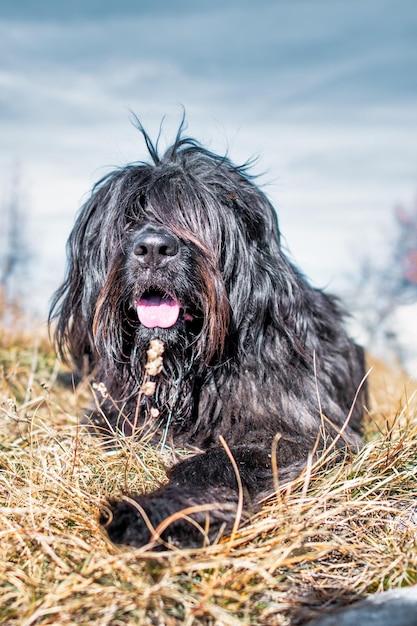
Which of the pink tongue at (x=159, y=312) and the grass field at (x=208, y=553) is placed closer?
the grass field at (x=208, y=553)

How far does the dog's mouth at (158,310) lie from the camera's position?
2.91 meters

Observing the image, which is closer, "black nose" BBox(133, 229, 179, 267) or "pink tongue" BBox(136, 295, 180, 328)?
"black nose" BBox(133, 229, 179, 267)

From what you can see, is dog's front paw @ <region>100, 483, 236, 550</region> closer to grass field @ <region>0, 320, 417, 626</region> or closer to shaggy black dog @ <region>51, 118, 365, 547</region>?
grass field @ <region>0, 320, 417, 626</region>

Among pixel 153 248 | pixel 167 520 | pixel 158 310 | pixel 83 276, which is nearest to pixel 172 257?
pixel 153 248

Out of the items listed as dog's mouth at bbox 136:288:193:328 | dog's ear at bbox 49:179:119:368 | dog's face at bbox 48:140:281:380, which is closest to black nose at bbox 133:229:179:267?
dog's face at bbox 48:140:281:380

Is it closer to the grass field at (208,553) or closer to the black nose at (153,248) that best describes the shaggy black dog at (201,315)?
the black nose at (153,248)

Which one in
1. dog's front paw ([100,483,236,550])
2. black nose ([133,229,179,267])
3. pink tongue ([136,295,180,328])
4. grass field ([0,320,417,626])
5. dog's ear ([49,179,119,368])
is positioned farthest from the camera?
dog's ear ([49,179,119,368])

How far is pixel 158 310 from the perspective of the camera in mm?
2920

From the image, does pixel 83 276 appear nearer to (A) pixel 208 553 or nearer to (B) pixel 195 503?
(B) pixel 195 503

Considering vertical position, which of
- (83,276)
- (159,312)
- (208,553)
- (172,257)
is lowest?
(208,553)

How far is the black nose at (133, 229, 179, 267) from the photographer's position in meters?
2.81

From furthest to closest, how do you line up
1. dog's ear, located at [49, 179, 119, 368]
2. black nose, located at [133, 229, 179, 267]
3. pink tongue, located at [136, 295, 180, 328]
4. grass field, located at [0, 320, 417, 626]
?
1. dog's ear, located at [49, 179, 119, 368]
2. pink tongue, located at [136, 295, 180, 328]
3. black nose, located at [133, 229, 179, 267]
4. grass field, located at [0, 320, 417, 626]

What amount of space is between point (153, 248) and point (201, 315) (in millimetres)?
394

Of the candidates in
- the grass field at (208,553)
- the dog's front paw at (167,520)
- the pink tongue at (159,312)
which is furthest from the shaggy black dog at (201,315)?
the dog's front paw at (167,520)
